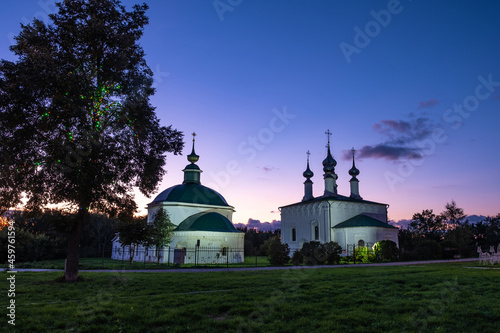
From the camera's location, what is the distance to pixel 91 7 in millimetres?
13320

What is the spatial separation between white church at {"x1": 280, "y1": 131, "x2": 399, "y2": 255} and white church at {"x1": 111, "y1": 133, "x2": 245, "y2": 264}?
23.4 ft

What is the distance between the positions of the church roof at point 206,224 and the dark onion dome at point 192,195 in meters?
3.49

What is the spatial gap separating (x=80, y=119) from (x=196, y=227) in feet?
79.1

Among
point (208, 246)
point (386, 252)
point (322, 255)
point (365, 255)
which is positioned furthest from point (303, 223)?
point (322, 255)

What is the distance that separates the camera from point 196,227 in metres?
35.0

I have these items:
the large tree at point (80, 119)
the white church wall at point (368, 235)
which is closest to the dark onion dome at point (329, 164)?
the white church wall at point (368, 235)

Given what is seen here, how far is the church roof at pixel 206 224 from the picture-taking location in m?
35.0

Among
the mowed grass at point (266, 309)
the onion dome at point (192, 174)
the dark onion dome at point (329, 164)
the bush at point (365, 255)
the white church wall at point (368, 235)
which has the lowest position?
the bush at point (365, 255)

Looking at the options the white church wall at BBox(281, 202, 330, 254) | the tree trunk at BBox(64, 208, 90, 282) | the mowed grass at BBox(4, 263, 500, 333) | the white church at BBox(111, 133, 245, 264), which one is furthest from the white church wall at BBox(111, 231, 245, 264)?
the mowed grass at BBox(4, 263, 500, 333)

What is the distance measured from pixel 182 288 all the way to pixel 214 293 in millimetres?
1586

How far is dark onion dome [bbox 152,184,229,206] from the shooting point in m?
41.0

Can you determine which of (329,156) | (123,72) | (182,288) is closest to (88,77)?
(123,72)

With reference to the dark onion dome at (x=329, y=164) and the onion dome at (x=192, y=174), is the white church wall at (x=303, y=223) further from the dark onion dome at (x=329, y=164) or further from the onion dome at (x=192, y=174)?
the onion dome at (x=192, y=174)

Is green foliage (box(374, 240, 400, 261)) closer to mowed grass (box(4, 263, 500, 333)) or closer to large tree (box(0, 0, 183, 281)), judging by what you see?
mowed grass (box(4, 263, 500, 333))
